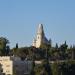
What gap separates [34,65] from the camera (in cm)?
7231

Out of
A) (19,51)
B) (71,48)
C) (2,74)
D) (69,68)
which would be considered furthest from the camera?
(71,48)

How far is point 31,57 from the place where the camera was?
79.5 meters

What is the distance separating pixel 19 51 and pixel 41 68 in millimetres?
10891

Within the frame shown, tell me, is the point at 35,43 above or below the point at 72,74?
above

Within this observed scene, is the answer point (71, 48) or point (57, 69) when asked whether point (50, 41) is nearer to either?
point (71, 48)

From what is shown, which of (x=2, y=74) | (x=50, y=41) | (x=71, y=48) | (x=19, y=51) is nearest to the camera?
(x=2, y=74)

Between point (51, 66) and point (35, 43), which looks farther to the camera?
point (35, 43)

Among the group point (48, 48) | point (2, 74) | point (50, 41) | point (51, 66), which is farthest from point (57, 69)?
point (50, 41)

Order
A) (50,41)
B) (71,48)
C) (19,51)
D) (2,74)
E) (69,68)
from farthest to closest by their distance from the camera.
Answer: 1. (50,41)
2. (71,48)
3. (19,51)
4. (69,68)
5. (2,74)

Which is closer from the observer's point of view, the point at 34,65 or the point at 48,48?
the point at 34,65

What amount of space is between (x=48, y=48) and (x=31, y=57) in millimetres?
6682

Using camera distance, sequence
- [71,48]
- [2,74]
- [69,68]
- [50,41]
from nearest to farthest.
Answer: [2,74] → [69,68] → [71,48] → [50,41]

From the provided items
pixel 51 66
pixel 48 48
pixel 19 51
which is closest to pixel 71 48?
pixel 48 48

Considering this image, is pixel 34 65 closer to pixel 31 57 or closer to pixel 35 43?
pixel 31 57
